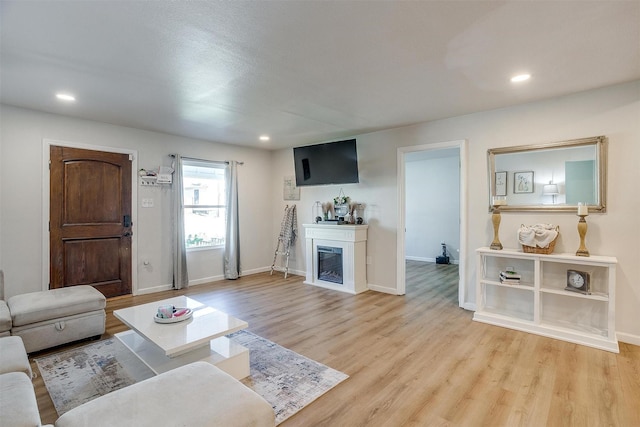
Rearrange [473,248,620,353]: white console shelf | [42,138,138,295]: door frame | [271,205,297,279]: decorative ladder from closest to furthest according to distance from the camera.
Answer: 1. [473,248,620,353]: white console shelf
2. [42,138,138,295]: door frame
3. [271,205,297,279]: decorative ladder

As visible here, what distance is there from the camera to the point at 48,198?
3832 mm

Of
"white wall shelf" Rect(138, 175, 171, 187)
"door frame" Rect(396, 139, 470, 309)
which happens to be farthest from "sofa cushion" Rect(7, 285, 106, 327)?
"door frame" Rect(396, 139, 470, 309)

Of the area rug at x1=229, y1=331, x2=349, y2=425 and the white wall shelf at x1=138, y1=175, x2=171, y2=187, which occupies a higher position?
the white wall shelf at x1=138, y1=175, x2=171, y2=187

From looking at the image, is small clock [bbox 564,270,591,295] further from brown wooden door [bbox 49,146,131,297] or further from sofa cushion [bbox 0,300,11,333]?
brown wooden door [bbox 49,146,131,297]

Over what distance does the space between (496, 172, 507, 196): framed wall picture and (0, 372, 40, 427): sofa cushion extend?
164 inches

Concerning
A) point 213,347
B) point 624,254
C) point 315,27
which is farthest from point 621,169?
point 213,347

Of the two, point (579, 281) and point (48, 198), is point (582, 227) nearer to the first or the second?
point (579, 281)

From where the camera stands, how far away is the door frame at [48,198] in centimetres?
380

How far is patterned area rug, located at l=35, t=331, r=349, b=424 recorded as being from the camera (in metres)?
2.10

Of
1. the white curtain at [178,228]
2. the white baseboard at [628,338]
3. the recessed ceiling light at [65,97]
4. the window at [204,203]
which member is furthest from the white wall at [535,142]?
the recessed ceiling light at [65,97]

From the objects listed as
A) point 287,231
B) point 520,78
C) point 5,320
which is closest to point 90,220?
point 5,320

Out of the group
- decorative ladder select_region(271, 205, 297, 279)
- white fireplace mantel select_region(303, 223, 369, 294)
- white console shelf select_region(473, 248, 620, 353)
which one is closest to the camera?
white console shelf select_region(473, 248, 620, 353)

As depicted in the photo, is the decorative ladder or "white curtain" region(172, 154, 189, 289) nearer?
"white curtain" region(172, 154, 189, 289)

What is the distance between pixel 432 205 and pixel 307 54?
5.85m
